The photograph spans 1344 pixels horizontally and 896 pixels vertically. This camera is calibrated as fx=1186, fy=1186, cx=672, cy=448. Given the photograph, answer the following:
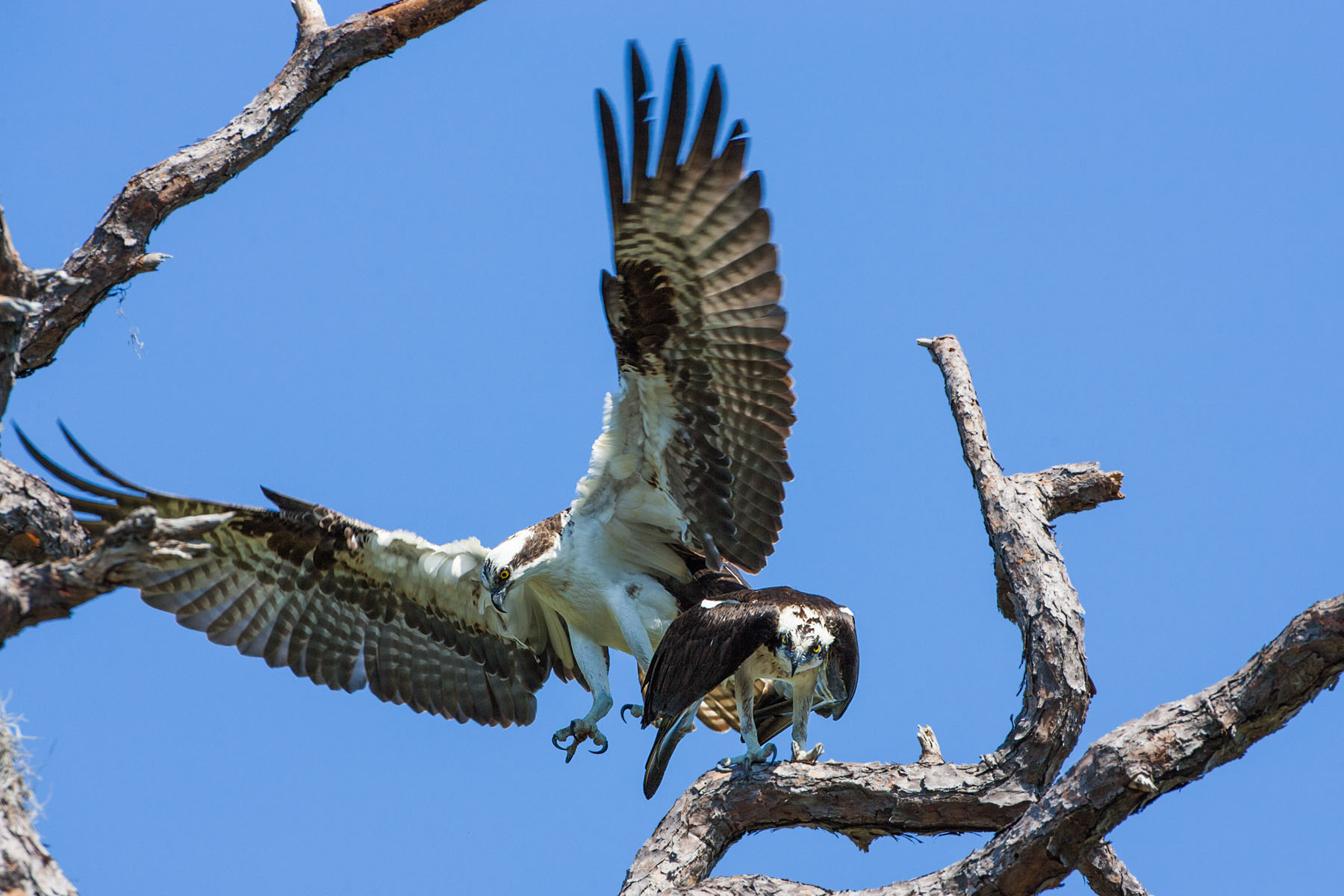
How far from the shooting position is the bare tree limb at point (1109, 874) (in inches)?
197

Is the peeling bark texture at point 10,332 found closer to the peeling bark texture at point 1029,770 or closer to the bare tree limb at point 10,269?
the bare tree limb at point 10,269

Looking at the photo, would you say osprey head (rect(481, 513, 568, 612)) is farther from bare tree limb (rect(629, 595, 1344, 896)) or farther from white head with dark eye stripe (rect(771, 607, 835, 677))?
bare tree limb (rect(629, 595, 1344, 896))

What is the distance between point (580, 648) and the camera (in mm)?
7789

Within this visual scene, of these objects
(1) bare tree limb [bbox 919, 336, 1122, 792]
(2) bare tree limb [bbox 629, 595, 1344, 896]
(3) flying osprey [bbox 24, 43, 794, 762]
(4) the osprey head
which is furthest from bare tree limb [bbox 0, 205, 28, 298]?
(1) bare tree limb [bbox 919, 336, 1122, 792]

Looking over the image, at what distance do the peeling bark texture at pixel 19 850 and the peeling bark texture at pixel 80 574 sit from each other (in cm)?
52

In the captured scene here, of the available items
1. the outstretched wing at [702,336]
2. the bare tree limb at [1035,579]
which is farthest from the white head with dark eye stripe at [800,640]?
the outstretched wing at [702,336]

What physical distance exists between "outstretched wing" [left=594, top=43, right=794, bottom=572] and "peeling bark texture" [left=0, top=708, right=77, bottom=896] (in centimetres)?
353

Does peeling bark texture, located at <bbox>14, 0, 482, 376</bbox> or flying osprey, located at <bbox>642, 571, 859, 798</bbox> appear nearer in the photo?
flying osprey, located at <bbox>642, 571, 859, 798</bbox>

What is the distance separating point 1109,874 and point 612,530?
3.51m

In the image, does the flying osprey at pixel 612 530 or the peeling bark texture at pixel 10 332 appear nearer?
the peeling bark texture at pixel 10 332

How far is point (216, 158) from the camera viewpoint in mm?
6320

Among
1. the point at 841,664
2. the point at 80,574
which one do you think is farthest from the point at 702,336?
the point at 80,574

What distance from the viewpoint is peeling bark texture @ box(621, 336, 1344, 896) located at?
4160 millimetres

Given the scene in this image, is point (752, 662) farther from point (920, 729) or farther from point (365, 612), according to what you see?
point (365, 612)
